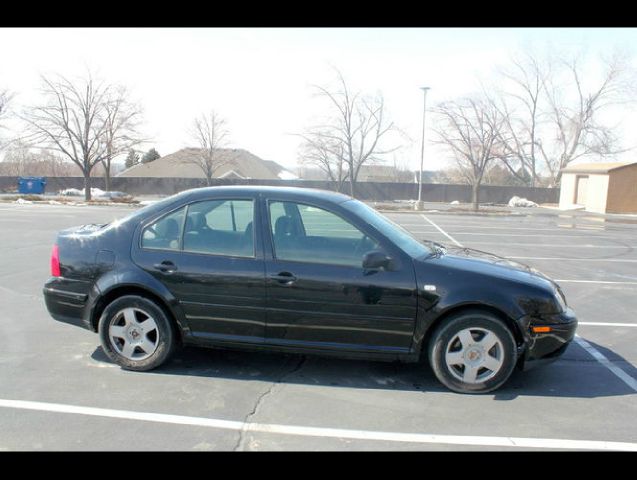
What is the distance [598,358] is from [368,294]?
2619 millimetres

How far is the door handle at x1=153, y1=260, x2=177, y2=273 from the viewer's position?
13.1ft

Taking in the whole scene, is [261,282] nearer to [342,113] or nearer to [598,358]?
[598,358]

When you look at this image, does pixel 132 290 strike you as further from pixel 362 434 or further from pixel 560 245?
pixel 560 245

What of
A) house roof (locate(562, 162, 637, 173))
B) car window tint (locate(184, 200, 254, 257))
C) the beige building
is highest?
house roof (locate(562, 162, 637, 173))

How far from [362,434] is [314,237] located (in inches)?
64.9

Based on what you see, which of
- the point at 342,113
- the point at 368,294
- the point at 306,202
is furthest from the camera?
the point at 342,113

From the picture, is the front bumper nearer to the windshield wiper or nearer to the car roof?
the windshield wiper

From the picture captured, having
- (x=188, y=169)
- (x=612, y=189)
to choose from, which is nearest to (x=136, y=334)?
(x=612, y=189)

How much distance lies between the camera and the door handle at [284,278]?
3805mm

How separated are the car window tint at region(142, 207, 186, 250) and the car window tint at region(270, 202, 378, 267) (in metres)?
0.85

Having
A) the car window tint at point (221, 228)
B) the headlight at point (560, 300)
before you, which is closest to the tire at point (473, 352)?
the headlight at point (560, 300)

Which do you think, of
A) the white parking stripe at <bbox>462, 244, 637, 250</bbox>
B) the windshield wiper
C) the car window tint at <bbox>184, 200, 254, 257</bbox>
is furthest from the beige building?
the car window tint at <bbox>184, 200, 254, 257</bbox>

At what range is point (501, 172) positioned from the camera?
53.6 m
